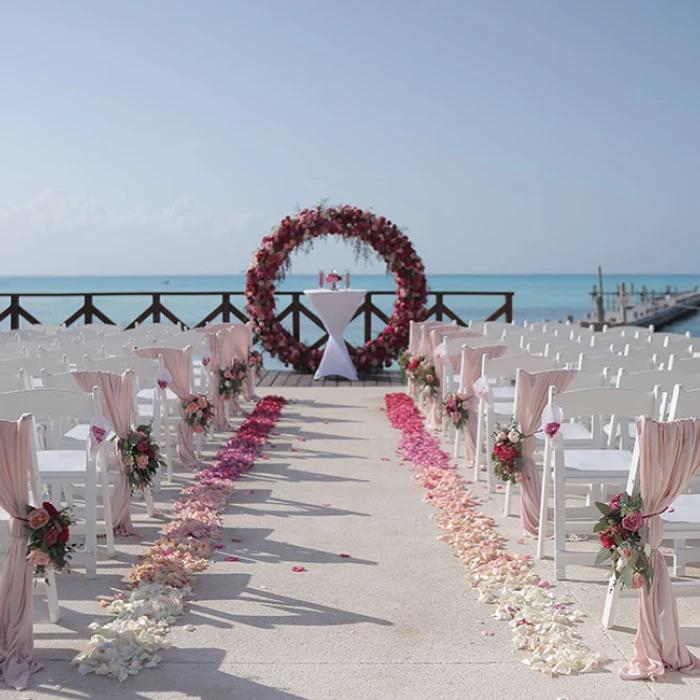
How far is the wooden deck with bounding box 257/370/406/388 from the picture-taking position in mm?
12945

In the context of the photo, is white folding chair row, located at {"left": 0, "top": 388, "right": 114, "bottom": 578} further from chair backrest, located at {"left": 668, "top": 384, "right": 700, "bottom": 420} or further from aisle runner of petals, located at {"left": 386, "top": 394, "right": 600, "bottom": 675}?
chair backrest, located at {"left": 668, "top": 384, "right": 700, "bottom": 420}

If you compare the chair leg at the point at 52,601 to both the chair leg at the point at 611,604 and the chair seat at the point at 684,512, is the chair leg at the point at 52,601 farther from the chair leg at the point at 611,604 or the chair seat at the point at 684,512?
the chair seat at the point at 684,512

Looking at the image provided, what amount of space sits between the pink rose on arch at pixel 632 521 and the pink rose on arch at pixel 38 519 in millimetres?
2355

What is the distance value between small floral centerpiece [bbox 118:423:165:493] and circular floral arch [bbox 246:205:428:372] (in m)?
8.79

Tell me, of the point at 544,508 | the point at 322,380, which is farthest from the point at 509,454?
the point at 322,380

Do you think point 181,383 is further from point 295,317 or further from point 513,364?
point 295,317

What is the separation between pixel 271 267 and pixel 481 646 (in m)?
10.9

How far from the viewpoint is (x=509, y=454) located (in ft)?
17.7

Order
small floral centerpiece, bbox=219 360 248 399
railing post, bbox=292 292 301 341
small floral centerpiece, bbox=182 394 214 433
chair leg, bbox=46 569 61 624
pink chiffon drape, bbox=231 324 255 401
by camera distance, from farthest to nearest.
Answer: railing post, bbox=292 292 301 341, pink chiffon drape, bbox=231 324 255 401, small floral centerpiece, bbox=219 360 248 399, small floral centerpiece, bbox=182 394 214 433, chair leg, bbox=46 569 61 624

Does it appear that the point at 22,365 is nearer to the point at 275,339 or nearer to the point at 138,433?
the point at 138,433

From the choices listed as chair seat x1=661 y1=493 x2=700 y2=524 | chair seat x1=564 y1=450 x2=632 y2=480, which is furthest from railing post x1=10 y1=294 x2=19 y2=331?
chair seat x1=661 y1=493 x2=700 y2=524

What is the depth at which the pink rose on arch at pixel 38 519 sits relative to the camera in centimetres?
366

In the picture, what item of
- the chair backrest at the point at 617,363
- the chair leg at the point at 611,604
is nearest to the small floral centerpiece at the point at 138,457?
the chair leg at the point at 611,604

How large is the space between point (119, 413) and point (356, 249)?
9.56m
